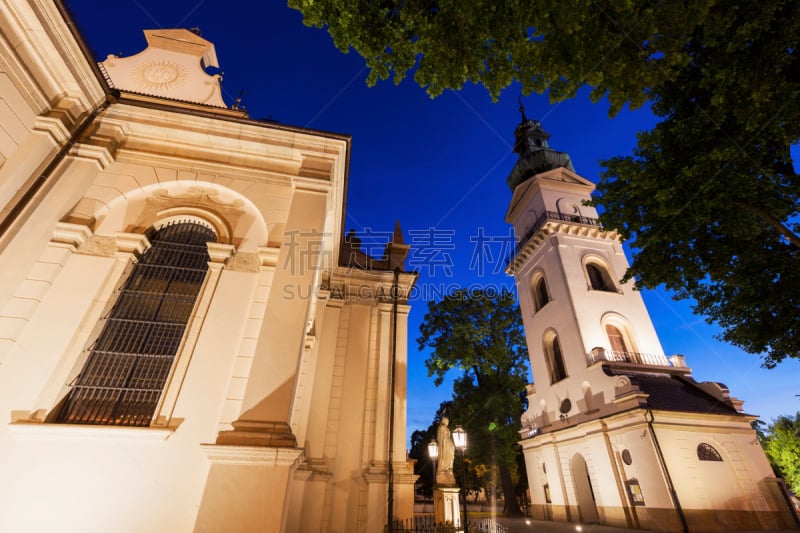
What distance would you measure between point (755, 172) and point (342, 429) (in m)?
13.3

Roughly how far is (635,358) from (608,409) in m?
4.47

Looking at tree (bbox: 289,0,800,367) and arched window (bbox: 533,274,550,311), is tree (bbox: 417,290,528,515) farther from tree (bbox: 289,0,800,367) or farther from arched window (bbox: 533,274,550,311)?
tree (bbox: 289,0,800,367)

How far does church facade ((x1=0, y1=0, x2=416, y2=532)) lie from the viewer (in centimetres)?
507

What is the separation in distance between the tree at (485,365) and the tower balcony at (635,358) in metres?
7.71

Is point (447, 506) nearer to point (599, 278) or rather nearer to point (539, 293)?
point (539, 293)

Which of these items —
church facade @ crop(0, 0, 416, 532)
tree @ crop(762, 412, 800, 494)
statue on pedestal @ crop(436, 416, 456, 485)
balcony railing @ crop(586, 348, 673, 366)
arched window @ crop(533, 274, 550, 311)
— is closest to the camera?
church facade @ crop(0, 0, 416, 532)

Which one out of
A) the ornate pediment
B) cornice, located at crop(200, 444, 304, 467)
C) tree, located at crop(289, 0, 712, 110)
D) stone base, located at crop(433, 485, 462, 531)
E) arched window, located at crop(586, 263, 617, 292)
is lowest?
stone base, located at crop(433, 485, 462, 531)

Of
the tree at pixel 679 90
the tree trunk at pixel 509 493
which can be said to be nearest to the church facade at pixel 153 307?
the tree at pixel 679 90

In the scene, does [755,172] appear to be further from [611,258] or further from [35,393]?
[611,258]

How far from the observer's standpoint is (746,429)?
16422 mm

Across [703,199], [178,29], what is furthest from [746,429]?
[178,29]

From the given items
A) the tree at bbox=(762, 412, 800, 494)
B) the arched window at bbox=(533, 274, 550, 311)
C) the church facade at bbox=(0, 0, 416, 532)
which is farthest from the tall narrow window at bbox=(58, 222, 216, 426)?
the tree at bbox=(762, 412, 800, 494)

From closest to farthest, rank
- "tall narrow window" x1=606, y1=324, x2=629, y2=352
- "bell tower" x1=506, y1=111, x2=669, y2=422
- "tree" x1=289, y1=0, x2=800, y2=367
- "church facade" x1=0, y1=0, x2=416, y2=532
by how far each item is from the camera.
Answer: "church facade" x1=0, y1=0, x2=416, y2=532
"tree" x1=289, y1=0, x2=800, y2=367
"bell tower" x1=506, y1=111, x2=669, y2=422
"tall narrow window" x1=606, y1=324, x2=629, y2=352

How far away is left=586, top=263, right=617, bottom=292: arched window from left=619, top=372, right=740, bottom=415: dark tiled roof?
20.4 ft
